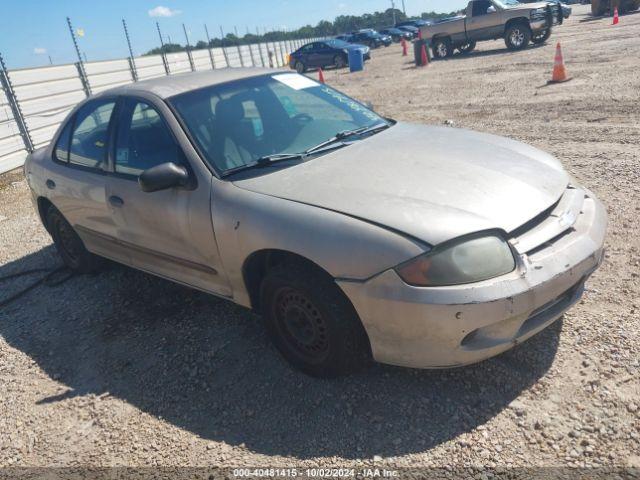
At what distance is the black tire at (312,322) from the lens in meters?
2.59

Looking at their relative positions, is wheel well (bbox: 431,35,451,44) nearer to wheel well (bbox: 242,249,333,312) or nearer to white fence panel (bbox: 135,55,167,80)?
white fence panel (bbox: 135,55,167,80)

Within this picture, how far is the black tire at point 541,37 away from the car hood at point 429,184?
1751cm

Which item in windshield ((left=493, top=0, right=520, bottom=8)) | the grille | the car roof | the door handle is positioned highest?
the car roof

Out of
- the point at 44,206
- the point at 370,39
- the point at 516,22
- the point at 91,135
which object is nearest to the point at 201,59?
the point at 516,22

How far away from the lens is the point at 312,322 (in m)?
2.75

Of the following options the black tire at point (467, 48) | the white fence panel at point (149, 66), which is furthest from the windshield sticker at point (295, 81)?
the black tire at point (467, 48)

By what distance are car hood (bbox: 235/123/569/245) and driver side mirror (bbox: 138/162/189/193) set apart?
1.22ft

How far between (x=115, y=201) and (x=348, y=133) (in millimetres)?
1703

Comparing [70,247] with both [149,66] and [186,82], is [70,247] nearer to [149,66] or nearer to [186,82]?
[186,82]

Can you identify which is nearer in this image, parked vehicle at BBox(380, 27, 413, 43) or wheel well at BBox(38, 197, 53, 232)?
wheel well at BBox(38, 197, 53, 232)

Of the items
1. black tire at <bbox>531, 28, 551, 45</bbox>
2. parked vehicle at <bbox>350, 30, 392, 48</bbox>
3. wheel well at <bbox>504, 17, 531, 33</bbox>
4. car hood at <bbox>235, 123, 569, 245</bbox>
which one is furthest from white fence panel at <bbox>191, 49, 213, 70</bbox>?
car hood at <bbox>235, 123, 569, 245</bbox>

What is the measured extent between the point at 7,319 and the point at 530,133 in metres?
6.81

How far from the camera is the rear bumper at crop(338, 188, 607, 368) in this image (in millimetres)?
2295

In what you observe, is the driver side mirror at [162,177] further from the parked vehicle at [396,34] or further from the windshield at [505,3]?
the parked vehicle at [396,34]
